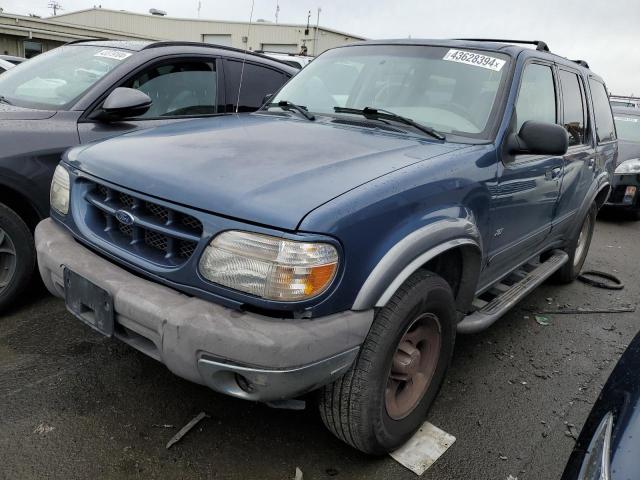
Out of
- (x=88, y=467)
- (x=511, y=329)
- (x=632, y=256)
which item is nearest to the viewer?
(x=88, y=467)

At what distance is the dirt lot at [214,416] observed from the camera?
2.16m

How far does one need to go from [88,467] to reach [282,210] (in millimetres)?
1384

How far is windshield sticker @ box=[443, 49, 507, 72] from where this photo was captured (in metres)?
2.87

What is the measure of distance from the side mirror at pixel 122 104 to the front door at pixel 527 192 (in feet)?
7.43

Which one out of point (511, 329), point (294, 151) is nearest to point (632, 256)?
point (511, 329)

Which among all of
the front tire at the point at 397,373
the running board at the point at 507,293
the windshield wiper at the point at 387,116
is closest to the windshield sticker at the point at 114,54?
the windshield wiper at the point at 387,116

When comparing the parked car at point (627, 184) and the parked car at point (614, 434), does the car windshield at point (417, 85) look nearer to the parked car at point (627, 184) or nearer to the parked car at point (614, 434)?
the parked car at point (614, 434)

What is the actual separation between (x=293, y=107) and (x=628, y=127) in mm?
8083

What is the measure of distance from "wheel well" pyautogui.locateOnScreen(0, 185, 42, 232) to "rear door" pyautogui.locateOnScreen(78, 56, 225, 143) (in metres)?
0.58

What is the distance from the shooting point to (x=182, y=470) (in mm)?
2111

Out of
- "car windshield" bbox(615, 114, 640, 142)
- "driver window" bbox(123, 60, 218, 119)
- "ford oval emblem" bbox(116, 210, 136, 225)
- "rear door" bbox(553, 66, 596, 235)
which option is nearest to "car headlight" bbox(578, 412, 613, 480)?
"ford oval emblem" bbox(116, 210, 136, 225)

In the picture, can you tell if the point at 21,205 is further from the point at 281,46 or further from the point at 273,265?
the point at 281,46

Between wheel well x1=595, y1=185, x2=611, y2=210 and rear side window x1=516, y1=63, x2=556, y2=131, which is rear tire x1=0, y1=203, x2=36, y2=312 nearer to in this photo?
rear side window x1=516, y1=63, x2=556, y2=131

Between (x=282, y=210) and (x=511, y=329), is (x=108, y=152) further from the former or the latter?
(x=511, y=329)
